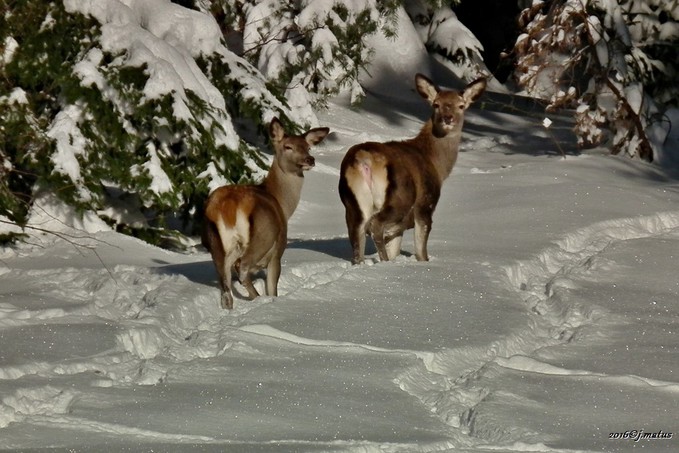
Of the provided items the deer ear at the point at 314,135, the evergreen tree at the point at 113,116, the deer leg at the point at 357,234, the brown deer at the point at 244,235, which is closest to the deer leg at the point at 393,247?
the deer leg at the point at 357,234

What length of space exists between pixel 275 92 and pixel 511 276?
4.61m

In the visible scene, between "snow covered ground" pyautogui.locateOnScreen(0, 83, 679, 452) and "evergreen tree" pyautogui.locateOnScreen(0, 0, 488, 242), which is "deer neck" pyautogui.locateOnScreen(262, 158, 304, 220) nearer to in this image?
"snow covered ground" pyautogui.locateOnScreen(0, 83, 679, 452)

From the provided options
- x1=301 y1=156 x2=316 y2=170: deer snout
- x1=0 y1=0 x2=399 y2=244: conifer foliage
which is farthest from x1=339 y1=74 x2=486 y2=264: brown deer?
x1=0 y1=0 x2=399 y2=244: conifer foliage

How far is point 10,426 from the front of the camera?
589 cm

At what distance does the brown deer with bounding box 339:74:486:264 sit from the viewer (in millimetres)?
10594

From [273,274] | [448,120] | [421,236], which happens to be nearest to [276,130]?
[273,274]

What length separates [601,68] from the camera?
18391 mm

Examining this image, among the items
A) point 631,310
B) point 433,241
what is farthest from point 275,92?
point 631,310

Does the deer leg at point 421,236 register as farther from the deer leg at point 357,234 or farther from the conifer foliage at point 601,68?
the conifer foliage at point 601,68

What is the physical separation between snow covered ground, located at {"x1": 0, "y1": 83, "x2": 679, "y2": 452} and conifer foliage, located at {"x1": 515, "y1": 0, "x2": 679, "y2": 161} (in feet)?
16.5

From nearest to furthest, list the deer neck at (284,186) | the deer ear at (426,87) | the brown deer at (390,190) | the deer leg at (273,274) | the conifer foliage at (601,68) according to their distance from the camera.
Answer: the deer leg at (273,274)
the deer neck at (284,186)
the brown deer at (390,190)
the deer ear at (426,87)
the conifer foliage at (601,68)

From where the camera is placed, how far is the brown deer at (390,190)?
417 inches

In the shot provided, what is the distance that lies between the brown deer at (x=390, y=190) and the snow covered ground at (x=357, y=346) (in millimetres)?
329

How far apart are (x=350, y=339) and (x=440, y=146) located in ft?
13.7
